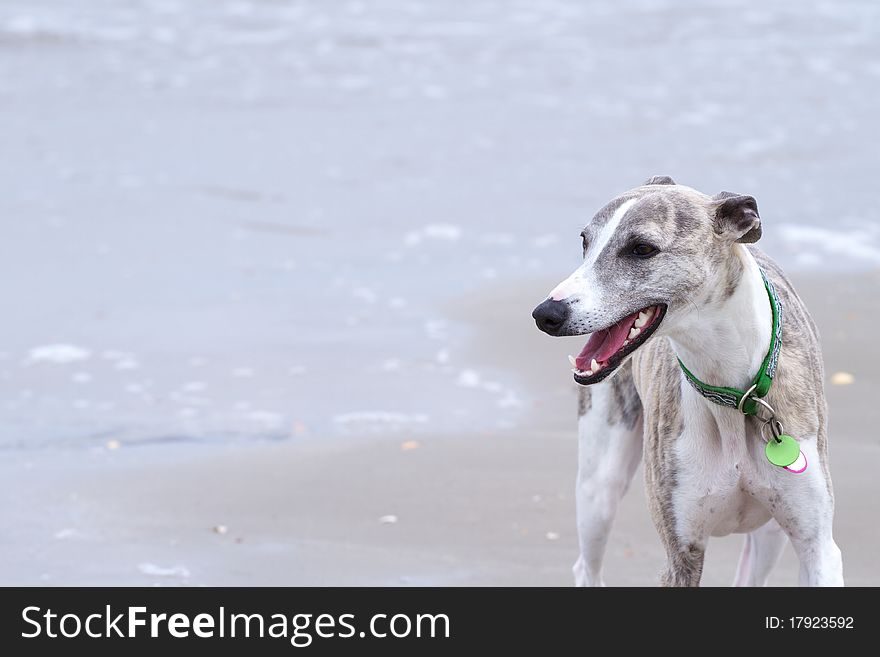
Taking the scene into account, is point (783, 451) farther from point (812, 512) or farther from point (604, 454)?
point (604, 454)

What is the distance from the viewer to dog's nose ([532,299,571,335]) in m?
3.58

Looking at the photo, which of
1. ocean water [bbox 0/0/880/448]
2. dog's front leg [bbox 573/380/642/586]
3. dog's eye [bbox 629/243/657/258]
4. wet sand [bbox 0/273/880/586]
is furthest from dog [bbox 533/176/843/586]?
ocean water [bbox 0/0/880/448]

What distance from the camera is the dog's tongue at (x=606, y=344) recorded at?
3688mm

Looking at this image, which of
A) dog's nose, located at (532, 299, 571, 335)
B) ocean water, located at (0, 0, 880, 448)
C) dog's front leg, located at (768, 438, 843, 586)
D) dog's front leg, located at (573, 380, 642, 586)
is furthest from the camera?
ocean water, located at (0, 0, 880, 448)

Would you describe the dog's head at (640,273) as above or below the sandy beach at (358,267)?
below

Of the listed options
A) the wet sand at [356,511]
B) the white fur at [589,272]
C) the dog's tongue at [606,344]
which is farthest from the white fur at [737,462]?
the wet sand at [356,511]

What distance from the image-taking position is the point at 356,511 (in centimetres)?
609

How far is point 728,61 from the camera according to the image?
16.5 metres

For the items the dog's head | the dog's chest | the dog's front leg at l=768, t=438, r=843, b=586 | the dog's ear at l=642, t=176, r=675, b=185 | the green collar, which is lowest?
the dog's front leg at l=768, t=438, r=843, b=586

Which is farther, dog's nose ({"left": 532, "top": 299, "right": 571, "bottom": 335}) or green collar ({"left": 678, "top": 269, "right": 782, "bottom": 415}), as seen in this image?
green collar ({"left": 678, "top": 269, "right": 782, "bottom": 415})

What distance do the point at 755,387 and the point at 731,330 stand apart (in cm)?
18

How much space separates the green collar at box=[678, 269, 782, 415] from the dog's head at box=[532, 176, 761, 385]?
0.25 metres

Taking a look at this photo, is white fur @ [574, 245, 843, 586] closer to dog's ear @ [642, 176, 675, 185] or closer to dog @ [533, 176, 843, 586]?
dog @ [533, 176, 843, 586]

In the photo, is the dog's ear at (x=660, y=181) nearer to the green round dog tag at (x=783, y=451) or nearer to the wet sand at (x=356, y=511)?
the green round dog tag at (x=783, y=451)
